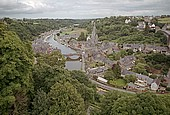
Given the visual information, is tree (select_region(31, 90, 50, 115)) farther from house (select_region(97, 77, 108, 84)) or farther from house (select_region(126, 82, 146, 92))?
house (select_region(97, 77, 108, 84))

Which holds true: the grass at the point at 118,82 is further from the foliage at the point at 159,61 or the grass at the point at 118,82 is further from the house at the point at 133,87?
the foliage at the point at 159,61

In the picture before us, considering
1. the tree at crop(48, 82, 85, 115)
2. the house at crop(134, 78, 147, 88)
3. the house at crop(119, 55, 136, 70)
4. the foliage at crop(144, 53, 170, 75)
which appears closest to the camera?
the tree at crop(48, 82, 85, 115)

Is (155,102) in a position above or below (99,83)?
above

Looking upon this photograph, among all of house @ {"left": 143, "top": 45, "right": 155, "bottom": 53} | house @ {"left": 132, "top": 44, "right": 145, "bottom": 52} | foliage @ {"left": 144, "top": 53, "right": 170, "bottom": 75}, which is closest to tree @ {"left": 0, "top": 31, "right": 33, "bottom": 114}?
foliage @ {"left": 144, "top": 53, "right": 170, "bottom": 75}

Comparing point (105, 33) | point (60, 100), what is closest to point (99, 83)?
point (60, 100)

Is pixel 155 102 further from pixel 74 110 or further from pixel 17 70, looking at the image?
pixel 17 70

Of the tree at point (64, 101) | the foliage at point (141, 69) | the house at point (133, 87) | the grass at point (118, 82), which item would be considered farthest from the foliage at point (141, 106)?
the foliage at point (141, 69)
